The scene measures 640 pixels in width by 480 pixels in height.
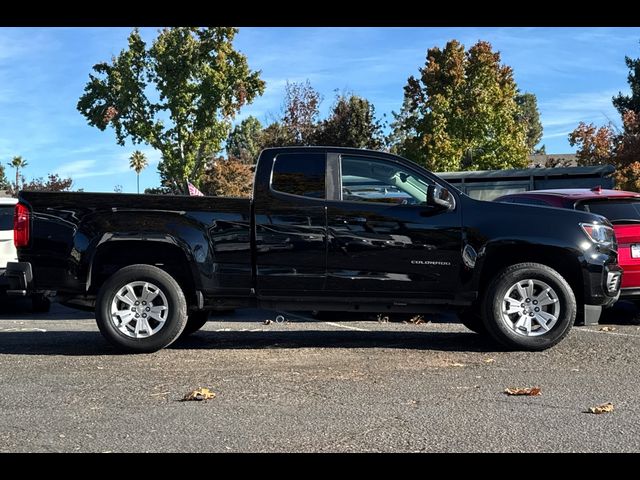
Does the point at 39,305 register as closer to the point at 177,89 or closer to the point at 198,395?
the point at 198,395

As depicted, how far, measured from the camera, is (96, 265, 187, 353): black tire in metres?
7.27

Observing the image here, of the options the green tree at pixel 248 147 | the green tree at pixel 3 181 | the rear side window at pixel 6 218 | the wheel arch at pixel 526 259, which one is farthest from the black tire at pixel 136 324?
the green tree at pixel 3 181

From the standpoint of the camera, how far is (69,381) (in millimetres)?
6156

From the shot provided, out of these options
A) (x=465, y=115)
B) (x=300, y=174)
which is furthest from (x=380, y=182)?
(x=465, y=115)

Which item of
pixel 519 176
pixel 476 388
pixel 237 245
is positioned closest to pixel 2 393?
pixel 237 245

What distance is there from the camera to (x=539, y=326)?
24.4 feet

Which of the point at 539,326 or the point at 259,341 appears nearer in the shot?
the point at 539,326

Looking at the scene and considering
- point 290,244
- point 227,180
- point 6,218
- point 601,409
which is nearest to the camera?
point 601,409

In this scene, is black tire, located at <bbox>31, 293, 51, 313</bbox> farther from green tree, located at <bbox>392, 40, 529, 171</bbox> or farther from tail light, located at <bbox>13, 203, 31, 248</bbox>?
green tree, located at <bbox>392, 40, 529, 171</bbox>

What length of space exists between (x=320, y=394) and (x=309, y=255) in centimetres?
197

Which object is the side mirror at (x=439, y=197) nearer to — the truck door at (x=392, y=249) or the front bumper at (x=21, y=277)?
the truck door at (x=392, y=249)
